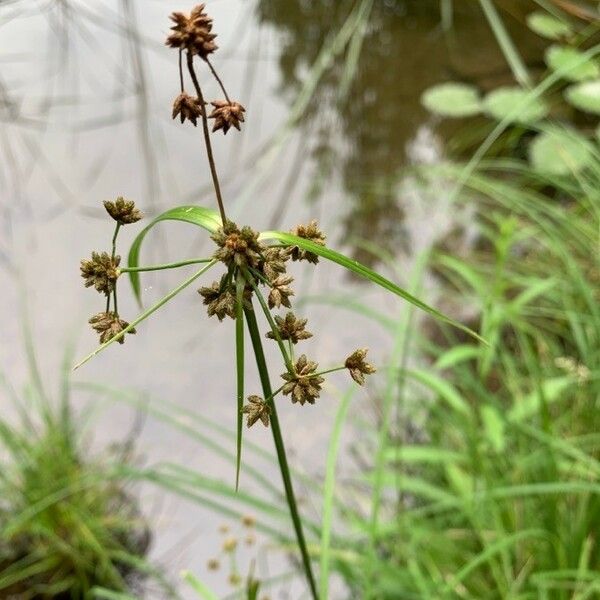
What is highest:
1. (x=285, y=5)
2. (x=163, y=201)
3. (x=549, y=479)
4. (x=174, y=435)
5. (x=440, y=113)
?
(x=285, y=5)

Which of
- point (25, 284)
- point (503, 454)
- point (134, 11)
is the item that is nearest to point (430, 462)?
point (503, 454)

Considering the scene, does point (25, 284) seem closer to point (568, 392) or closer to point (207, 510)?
point (207, 510)

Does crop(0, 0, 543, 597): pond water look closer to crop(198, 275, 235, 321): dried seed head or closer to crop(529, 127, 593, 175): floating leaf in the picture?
crop(529, 127, 593, 175): floating leaf

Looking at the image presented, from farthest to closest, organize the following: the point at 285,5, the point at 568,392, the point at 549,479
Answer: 1. the point at 285,5
2. the point at 568,392
3. the point at 549,479

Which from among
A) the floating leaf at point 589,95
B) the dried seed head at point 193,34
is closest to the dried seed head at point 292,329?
the dried seed head at point 193,34

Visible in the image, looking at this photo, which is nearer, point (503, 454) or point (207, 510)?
point (503, 454)

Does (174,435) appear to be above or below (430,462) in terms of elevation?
above

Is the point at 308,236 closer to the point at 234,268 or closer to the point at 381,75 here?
the point at 234,268

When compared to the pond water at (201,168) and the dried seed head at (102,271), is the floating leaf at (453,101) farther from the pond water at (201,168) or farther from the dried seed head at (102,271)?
the dried seed head at (102,271)
